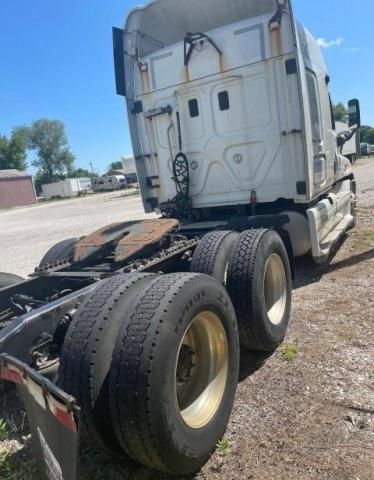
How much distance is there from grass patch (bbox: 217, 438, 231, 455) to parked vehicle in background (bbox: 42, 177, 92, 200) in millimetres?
62732

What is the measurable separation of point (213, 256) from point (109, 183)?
5765 centimetres

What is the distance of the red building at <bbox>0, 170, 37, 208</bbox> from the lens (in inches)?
2144

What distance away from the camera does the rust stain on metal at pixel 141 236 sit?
12.1 feet

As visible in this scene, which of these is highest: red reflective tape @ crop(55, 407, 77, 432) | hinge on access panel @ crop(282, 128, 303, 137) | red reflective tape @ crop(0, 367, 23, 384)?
hinge on access panel @ crop(282, 128, 303, 137)

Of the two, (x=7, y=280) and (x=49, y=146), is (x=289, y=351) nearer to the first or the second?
(x=7, y=280)

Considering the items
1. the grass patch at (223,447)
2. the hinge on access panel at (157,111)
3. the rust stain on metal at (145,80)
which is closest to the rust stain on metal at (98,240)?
the grass patch at (223,447)

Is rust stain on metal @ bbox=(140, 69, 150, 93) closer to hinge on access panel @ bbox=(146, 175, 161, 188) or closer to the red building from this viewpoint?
hinge on access panel @ bbox=(146, 175, 161, 188)

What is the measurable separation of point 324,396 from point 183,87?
4.20 m

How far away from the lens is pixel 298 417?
281 cm

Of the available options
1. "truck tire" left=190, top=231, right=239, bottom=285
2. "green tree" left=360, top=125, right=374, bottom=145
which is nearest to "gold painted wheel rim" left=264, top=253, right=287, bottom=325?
"truck tire" left=190, top=231, right=239, bottom=285

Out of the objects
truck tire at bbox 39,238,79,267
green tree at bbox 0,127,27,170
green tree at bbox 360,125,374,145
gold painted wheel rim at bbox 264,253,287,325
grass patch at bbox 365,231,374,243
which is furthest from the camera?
green tree at bbox 360,125,374,145

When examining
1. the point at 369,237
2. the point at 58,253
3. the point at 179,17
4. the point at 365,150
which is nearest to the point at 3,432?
the point at 58,253

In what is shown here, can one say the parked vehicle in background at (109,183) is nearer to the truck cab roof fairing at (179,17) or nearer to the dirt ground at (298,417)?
the truck cab roof fairing at (179,17)

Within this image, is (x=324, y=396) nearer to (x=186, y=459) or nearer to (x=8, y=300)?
(x=186, y=459)
